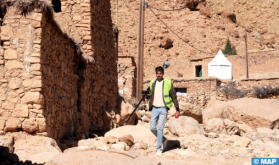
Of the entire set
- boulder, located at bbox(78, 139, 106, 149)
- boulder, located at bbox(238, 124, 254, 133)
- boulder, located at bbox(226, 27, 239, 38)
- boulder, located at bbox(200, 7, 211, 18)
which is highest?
boulder, located at bbox(200, 7, 211, 18)

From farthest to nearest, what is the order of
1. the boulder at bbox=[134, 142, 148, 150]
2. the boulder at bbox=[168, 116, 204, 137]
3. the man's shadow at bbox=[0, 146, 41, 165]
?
the boulder at bbox=[168, 116, 204, 137] < the boulder at bbox=[134, 142, 148, 150] < the man's shadow at bbox=[0, 146, 41, 165]

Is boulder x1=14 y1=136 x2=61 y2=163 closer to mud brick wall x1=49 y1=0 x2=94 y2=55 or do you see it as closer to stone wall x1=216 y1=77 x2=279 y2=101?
mud brick wall x1=49 y1=0 x2=94 y2=55

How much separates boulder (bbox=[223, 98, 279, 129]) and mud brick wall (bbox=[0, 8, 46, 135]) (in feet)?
25.0

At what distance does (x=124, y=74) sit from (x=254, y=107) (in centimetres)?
804

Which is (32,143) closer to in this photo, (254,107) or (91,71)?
(91,71)

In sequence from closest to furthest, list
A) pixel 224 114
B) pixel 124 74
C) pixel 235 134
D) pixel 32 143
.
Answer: pixel 32 143 < pixel 235 134 < pixel 224 114 < pixel 124 74

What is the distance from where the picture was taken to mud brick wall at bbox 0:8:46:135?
4758 millimetres

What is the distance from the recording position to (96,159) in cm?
349

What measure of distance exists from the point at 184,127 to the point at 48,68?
4.28 metres

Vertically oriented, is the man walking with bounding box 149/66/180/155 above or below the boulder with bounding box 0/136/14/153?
above

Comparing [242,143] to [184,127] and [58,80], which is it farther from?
[58,80]

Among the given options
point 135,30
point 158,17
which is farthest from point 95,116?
point 158,17

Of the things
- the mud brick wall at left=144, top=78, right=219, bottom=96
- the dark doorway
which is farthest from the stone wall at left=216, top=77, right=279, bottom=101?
the dark doorway

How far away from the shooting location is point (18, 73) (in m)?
4.85
